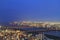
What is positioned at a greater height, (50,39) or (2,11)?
(2,11)

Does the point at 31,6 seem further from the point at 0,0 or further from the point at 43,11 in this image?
the point at 0,0

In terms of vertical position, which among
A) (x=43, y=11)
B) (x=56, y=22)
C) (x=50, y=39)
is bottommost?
(x=50, y=39)

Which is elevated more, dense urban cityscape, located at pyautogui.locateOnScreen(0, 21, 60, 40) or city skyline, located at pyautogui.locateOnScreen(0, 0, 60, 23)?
city skyline, located at pyautogui.locateOnScreen(0, 0, 60, 23)

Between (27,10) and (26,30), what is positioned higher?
(27,10)


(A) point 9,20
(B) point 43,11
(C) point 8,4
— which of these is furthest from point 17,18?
(B) point 43,11

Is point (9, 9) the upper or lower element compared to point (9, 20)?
upper

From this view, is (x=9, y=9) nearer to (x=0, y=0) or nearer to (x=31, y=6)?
(x=0, y=0)

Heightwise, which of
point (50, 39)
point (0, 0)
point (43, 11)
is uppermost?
point (0, 0)

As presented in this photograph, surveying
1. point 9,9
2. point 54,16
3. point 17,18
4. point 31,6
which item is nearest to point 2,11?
point 9,9

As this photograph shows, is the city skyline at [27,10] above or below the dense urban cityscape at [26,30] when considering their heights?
above
